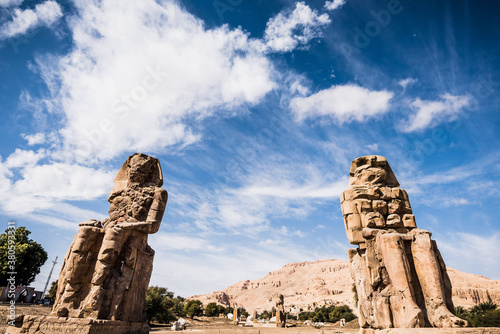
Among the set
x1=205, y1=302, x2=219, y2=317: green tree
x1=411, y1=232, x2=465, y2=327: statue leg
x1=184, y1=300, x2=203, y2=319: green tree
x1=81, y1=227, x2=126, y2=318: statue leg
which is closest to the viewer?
x1=411, y1=232, x2=465, y2=327: statue leg

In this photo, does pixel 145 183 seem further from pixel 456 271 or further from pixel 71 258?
pixel 456 271

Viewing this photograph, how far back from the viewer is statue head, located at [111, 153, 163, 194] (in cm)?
872

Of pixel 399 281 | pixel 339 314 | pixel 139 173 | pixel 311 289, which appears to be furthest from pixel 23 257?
pixel 311 289

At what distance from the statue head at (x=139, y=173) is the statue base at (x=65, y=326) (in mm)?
3507

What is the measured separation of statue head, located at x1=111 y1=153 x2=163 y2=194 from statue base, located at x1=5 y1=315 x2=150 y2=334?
351 centimetres

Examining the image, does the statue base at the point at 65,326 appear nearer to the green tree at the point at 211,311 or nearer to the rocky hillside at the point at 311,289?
the green tree at the point at 211,311

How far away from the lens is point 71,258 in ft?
23.2

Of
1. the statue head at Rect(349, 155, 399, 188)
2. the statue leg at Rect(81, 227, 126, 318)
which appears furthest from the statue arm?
the statue head at Rect(349, 155, 399, 188)

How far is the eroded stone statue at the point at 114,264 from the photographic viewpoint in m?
6.66

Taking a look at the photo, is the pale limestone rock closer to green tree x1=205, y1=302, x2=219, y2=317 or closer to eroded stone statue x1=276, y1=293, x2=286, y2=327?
eroded stone statue x1=276, y1=293, x2=286, y2=327

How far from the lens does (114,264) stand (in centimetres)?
718

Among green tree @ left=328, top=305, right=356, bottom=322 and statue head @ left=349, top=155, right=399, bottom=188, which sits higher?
statue head @ left=349, top=155, right=399, bottom=188

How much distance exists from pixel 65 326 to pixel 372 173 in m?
7.39

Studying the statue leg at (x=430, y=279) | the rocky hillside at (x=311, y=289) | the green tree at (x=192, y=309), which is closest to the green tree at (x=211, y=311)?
the green tree at (x=192, y=309)
